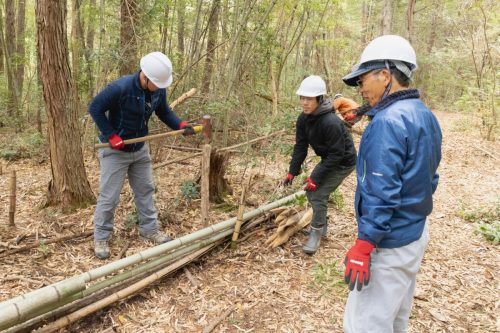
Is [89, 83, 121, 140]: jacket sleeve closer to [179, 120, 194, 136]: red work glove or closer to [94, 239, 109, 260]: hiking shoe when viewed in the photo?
[179, 120, 194, 136]: red work glove

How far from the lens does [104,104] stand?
11.1 ft

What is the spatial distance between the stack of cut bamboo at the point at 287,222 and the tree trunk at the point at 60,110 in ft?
7.88

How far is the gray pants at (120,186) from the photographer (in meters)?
3.62

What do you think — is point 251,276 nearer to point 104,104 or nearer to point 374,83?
point 104,104

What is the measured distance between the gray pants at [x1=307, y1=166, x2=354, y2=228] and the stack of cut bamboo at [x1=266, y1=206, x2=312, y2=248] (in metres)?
0.33

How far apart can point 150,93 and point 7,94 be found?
894 cm

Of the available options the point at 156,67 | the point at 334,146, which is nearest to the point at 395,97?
the point at 334,146

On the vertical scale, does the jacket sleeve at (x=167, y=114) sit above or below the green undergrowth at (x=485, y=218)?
above

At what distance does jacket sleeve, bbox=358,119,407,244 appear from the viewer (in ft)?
5.55

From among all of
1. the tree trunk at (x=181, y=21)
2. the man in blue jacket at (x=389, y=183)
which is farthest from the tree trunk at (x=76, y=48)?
the man in blue jacket at (x=389, y=183)

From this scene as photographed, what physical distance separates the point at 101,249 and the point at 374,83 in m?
3.12

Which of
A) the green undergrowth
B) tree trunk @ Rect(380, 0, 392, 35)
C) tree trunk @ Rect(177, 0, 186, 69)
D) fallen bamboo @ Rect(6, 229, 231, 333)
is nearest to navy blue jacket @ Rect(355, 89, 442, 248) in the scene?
fallen bamboo @ Rect(6, 229, 231, 333)

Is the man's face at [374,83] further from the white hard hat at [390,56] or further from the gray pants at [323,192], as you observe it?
the gray pants at [323,192]

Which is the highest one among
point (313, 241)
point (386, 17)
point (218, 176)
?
point (386, 17)
